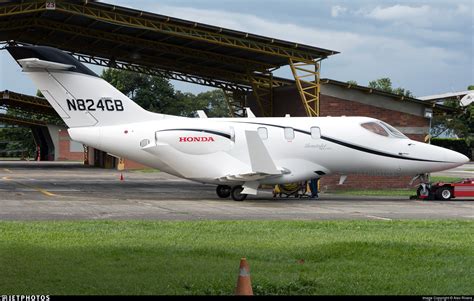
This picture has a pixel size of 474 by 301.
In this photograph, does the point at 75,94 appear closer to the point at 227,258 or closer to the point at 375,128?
the point at 375,128

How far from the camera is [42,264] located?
1033cm

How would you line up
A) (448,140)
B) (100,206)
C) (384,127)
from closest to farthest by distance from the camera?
(100,206) < (384,127) < (448,140)

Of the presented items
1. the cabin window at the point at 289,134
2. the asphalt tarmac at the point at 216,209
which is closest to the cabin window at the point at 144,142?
the asphalt tarmac at the point at 216,209

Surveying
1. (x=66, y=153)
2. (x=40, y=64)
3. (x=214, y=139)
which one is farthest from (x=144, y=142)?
(x=66, y=153)

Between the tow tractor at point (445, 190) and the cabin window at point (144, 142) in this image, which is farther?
the tow tractor at point (445, 190)

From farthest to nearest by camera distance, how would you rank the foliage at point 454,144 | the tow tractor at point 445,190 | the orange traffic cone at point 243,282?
the foliage at point 454,144
the tow tractor at point 445,190
the orange traffic cone at point 243,282

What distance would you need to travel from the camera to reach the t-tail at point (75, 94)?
86.5 feet

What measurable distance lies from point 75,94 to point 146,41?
10.7 meters

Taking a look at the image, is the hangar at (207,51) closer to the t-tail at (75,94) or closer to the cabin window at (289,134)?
the t-tail at (75,94)

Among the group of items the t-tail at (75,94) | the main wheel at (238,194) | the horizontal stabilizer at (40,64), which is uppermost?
the horizontal stabilizer at (40,64)

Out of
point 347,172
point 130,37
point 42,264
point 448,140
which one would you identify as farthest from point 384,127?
point 448,140

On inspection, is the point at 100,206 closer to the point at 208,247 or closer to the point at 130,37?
the point at 208,247

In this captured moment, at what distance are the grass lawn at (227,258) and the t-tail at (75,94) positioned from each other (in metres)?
10.9

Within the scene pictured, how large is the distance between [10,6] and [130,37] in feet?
23.1
